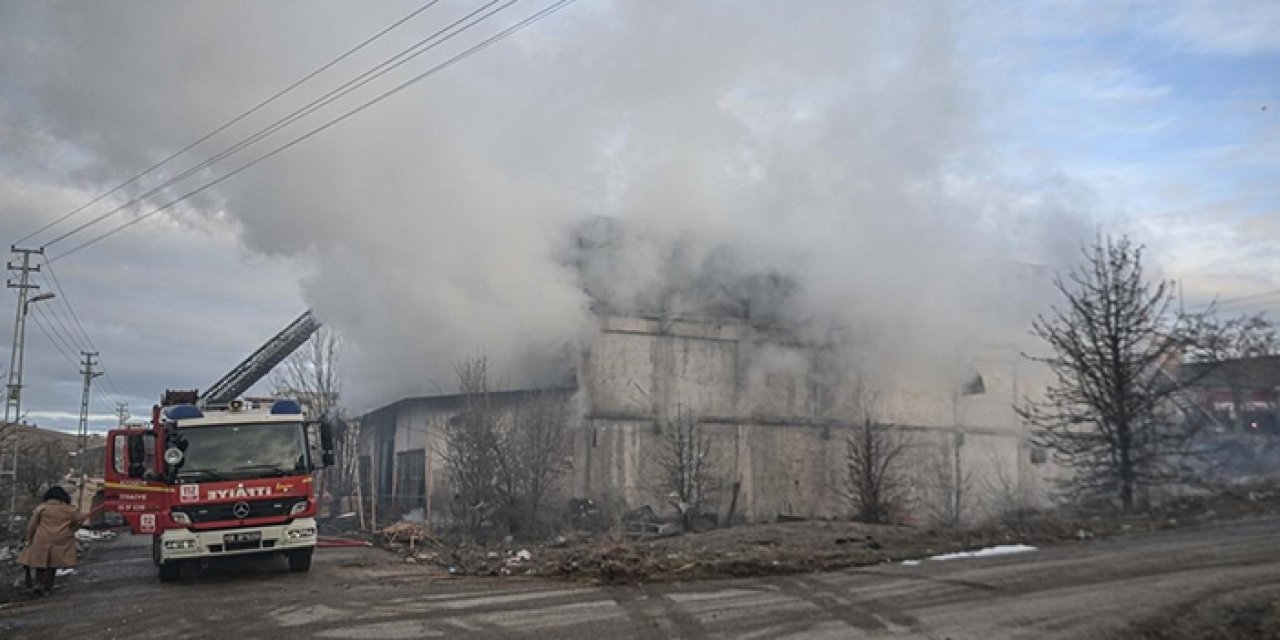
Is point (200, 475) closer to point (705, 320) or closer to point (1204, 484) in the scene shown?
point (1204, 484)

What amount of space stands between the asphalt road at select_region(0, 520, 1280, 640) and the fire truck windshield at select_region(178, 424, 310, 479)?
144 cm

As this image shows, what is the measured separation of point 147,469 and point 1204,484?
718 inches

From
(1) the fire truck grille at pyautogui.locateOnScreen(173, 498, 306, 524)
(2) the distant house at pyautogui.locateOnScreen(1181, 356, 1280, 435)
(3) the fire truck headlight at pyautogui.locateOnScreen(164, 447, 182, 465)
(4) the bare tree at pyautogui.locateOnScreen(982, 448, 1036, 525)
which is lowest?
(4) the bare tree at pyautogui.locateOnScreen(982, 448, 1036, 525)

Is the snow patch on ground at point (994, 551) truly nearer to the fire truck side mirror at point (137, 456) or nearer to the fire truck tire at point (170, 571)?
the fire truck tire at point (170, 571)

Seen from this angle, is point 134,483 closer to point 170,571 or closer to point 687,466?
point 170,571

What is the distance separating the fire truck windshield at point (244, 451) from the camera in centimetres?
1252

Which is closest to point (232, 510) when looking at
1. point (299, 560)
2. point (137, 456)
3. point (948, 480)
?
point (299, 560)

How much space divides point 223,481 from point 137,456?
1.25 meters

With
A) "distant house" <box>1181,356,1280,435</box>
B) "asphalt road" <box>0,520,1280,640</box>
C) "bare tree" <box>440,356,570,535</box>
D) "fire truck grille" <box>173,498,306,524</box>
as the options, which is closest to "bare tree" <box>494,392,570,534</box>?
"bare tree" <box>440,356,570,535</box>

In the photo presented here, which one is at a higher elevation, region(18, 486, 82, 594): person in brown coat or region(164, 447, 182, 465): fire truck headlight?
region(164, 447, 182, 465): fire truck headlight

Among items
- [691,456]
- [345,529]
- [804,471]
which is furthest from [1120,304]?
[345,529]

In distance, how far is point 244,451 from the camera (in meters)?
12.8

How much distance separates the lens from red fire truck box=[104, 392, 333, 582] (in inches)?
482

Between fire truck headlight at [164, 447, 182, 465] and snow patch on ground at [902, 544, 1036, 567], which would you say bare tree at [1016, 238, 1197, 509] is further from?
fire truck headlight at [164, 447, 182, 465]
